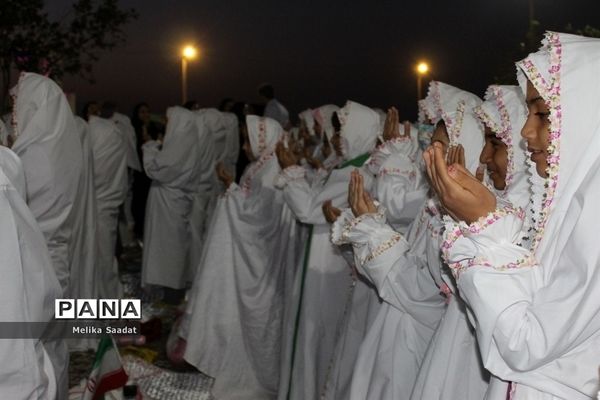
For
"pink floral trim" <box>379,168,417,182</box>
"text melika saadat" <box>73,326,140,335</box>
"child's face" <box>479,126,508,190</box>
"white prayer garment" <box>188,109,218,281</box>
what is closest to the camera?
"child's face" <box>479,126,508,190</box>

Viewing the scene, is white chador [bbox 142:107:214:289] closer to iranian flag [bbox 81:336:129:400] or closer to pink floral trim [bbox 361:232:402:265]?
iranian flag [bbox 81:336:129:400]

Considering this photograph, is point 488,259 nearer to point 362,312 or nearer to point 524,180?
point 524,180

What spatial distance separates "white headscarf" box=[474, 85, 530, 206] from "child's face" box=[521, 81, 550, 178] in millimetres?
375

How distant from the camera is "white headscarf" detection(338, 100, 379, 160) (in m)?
4.62

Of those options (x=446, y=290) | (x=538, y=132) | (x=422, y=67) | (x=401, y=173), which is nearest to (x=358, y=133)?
(x=401, y=173)

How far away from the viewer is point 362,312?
3.48 m

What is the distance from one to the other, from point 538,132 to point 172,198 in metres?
6.02

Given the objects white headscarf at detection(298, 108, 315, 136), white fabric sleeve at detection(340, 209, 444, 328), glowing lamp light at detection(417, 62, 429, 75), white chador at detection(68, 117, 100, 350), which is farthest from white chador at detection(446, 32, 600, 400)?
glowing lamp light at detection(417, 62, 429, 75)

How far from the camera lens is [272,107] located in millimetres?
9531

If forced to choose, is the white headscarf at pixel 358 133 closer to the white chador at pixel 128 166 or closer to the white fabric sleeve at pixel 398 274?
the white fabric sleeve at pixel 398 274

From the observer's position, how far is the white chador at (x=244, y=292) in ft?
16.6

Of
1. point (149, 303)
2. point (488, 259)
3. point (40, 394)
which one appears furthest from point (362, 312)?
point (149, 303)

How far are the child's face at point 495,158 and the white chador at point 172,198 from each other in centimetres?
516

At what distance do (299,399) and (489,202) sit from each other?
2.73 meters
